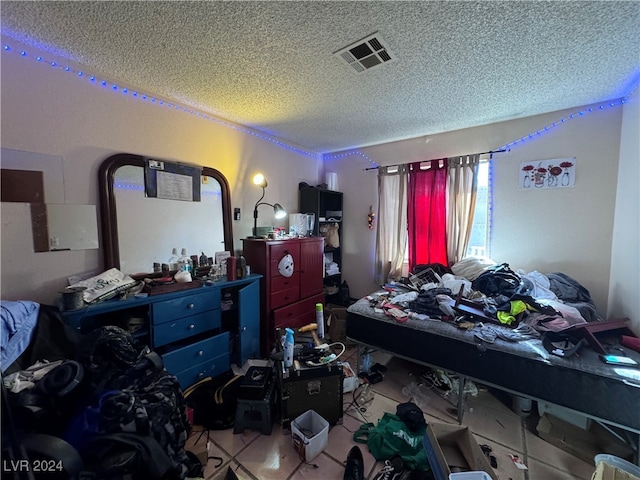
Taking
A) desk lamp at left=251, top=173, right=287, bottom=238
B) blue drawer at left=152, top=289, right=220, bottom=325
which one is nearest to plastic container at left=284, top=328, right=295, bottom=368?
blue drawer at left=152, top=289, right=220, bottom=325

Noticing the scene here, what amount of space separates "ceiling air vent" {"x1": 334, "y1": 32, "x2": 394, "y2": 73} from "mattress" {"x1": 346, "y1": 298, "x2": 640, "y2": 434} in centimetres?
185

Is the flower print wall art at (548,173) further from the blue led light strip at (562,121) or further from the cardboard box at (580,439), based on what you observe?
the cardboard box at (580,439)

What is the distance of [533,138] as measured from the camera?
2.50 metres

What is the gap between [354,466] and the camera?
1.32 meters

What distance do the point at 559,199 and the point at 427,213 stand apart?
1.21 meters

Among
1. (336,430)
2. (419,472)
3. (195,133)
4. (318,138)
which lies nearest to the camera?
(419,472)

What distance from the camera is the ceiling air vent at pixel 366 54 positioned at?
1438 mm

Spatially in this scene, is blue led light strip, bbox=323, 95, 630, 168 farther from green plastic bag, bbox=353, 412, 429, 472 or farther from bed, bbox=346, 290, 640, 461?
green plastic bag, bbox=353, 412, 429, 472

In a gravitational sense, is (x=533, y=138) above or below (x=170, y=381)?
above

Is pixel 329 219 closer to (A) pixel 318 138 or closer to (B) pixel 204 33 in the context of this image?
(A) pixel 318 138

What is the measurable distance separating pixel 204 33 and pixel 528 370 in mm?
2704

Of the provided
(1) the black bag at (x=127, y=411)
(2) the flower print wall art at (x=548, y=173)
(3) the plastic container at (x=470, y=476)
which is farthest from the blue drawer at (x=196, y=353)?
(2) the flower print wall art at (x=548, y=173)

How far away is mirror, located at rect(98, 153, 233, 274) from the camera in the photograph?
181 centimetres

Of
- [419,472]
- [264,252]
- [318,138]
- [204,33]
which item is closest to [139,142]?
[204,33]
